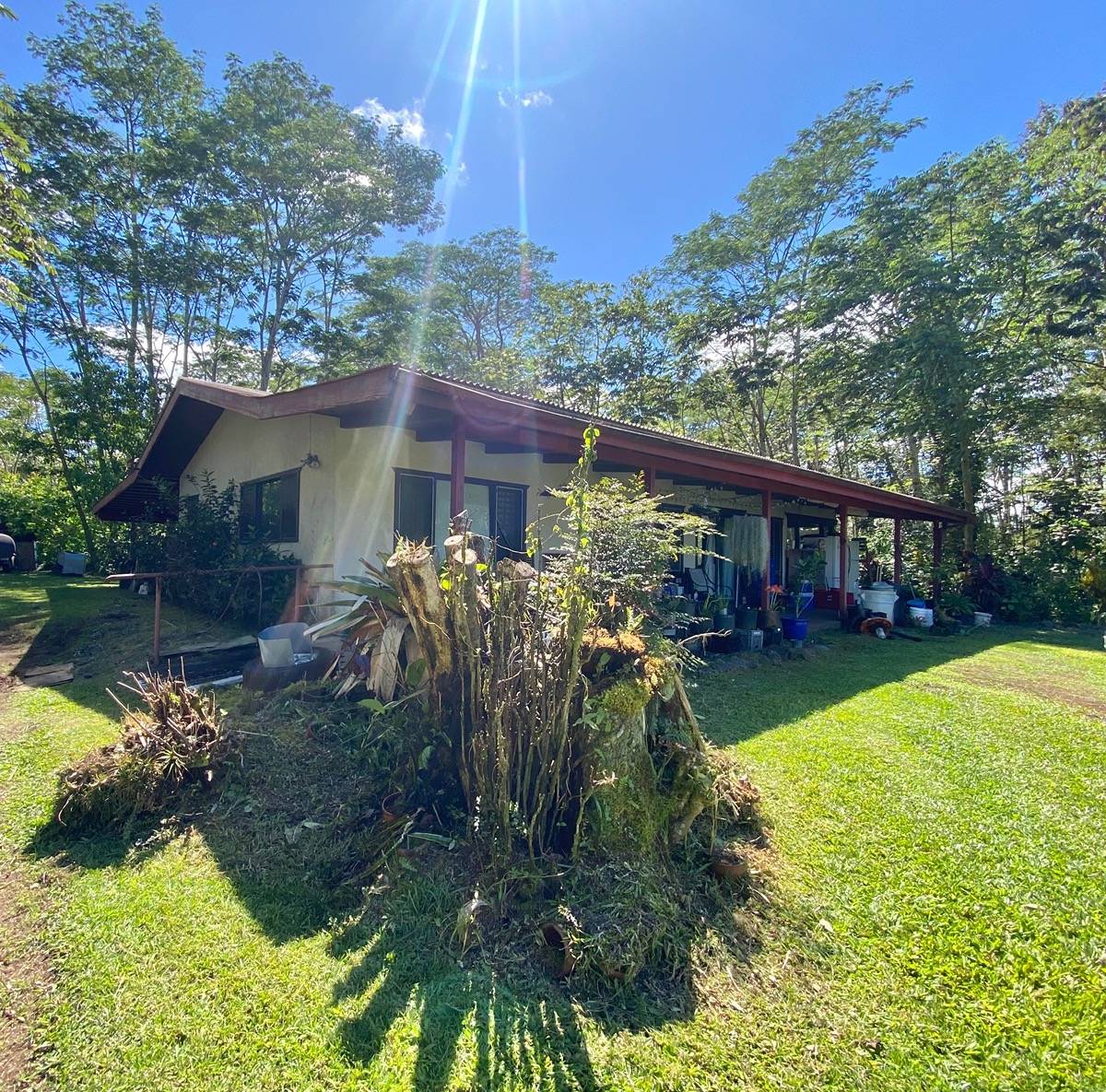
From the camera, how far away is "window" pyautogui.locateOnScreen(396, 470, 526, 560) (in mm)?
7199

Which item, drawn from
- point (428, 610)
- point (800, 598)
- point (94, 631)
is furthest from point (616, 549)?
point (94, 631)

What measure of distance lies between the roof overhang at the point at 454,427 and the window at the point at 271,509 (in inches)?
46.1

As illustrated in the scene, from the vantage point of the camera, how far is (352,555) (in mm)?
6844

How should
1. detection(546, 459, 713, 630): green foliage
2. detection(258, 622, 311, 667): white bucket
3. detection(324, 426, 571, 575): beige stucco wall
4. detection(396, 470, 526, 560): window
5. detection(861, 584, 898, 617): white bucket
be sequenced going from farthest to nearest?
1. detection(861, 584, 898, 617): white bucket
2. detection(396, 470, 526, 560): window
3. detection(324, 426, 571, 575): beige stucco wall
4. detection(258, 622, 311, 667): white bucket
5. detection(546, 459, 713, 630): green foliage

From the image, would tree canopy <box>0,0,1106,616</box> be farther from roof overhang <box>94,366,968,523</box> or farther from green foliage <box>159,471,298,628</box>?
green foliage <box>159,471,298,628</box>

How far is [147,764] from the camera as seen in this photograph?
10.4 feet

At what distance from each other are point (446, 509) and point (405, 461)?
0.93 meters

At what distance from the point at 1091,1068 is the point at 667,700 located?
1.83 meters

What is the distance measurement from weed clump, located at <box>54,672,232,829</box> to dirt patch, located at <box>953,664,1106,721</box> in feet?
24.6

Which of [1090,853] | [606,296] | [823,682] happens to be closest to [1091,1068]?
[1090,853]

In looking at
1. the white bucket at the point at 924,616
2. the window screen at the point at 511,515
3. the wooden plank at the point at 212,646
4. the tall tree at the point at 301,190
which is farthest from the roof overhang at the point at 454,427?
the tall tree at the point at 301,190

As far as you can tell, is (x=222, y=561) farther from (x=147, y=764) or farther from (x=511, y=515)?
(x=147, y=764)

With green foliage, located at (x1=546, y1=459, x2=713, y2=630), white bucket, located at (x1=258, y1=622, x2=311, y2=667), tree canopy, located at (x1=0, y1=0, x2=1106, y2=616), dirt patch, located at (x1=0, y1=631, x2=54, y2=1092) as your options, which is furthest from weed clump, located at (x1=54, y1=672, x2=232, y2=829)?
tree canopy, located at (x1=0, y1=0, x2=1106, y2=616)

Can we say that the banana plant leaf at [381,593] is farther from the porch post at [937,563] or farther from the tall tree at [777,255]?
the tall tree at [777,255]
